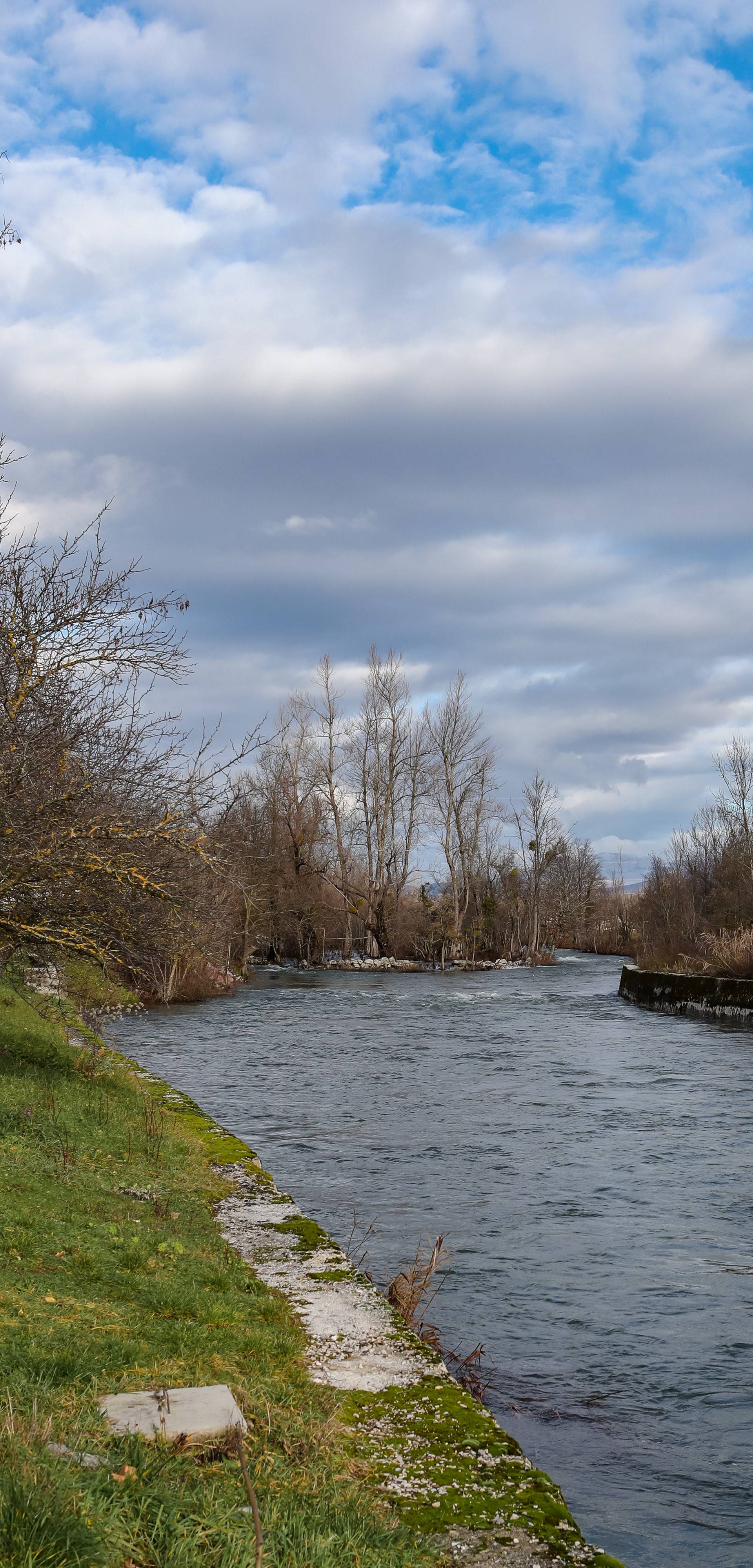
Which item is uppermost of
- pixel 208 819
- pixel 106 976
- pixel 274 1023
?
pixel 208 819

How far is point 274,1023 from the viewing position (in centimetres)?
2892

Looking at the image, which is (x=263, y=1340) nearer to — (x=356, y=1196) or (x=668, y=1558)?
(x=668, y=1558)

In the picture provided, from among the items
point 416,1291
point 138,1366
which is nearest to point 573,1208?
point 416,1291

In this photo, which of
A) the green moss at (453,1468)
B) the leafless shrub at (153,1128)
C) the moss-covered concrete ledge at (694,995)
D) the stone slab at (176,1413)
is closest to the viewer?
the stone slab at (176,1413)

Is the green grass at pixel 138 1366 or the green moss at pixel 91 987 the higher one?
the green moss at pixel 91 987

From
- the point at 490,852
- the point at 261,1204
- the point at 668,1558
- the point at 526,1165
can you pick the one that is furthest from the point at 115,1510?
the point at 490,852

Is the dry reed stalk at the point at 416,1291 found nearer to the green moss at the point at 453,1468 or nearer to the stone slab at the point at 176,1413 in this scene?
the green moss at the point at 453,1468

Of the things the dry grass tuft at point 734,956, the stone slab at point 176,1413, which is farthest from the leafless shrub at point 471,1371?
the dry grass tuft at point 734,956

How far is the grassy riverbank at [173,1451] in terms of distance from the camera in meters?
3.08

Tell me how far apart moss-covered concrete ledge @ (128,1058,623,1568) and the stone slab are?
0.83 metres

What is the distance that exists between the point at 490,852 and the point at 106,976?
61670mm

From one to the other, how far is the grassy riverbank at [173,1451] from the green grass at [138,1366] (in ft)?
0.04

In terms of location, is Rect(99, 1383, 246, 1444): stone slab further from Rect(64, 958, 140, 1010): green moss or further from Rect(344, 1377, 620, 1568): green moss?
Rect(64, 958, 140, 1010): green moss

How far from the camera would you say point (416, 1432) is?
514 centimetres
